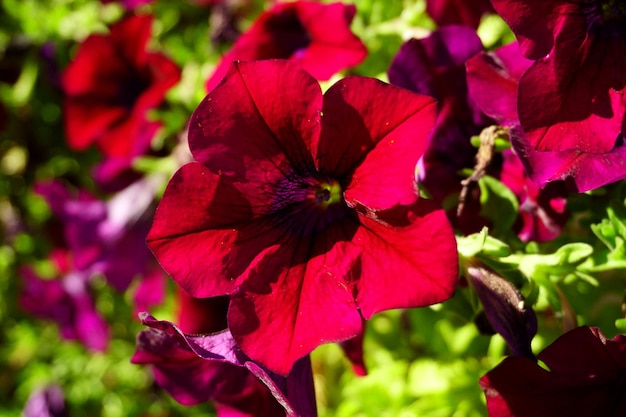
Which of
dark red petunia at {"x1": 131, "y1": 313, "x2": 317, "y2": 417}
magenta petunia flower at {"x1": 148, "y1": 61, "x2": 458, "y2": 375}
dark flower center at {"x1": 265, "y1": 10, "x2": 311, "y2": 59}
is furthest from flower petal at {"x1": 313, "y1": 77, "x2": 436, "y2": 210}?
dark flower center at {"x1": 265, "y1": 10, "x2": 311, "y2": 59}

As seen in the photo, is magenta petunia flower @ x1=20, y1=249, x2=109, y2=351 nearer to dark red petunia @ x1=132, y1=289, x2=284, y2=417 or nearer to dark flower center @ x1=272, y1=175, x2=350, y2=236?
dark red petunia @ x1=132, y1=289, x2=284, y2=417

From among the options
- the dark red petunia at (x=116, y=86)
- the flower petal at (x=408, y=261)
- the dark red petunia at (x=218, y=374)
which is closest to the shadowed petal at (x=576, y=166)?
the flower petal at (x=408, y=261)

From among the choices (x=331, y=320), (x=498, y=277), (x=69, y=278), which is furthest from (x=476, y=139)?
(x=69, y=278)

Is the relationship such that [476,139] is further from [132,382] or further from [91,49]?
[132,382]

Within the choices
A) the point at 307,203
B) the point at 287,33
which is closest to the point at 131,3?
the point at 287,33

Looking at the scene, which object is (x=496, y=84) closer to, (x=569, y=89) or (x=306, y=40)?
(x=569, y=89)

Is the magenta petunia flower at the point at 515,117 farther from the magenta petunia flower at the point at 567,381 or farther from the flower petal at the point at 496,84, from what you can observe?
the magenta petunia flower at the point at 567,381
